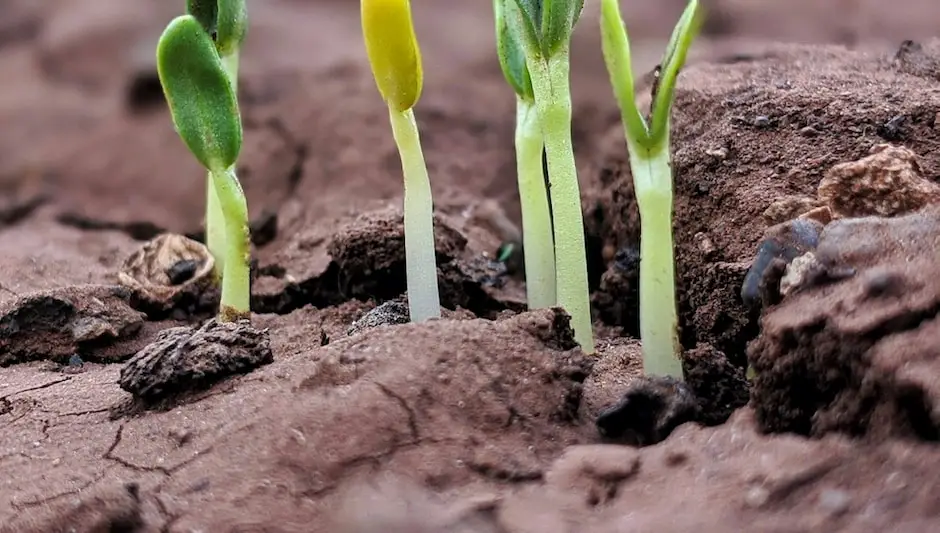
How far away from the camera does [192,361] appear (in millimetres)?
1151

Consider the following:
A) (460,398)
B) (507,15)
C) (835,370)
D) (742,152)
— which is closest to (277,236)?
(507,15)

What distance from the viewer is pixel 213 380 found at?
3.79ft

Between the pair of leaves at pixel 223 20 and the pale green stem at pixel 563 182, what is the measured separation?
79 cm

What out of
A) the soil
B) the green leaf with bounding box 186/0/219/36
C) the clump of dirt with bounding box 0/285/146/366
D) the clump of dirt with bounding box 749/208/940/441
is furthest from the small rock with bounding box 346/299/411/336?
the green leaf with bounding box 186/0/219/36

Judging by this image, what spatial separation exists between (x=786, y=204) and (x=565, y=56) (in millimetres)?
428

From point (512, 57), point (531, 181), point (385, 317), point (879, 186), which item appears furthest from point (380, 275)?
point (879, 186)

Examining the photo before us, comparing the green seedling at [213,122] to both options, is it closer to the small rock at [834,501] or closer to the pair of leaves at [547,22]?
the pair of leaves at [547,22]

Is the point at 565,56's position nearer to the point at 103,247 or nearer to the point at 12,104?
the point at 103,247

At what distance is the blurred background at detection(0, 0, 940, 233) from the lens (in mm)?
2984

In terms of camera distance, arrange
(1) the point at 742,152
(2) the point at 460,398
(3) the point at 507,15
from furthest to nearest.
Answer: (1) the point at 742,152, (3) the point at 507,15, (2) the point at 460,398

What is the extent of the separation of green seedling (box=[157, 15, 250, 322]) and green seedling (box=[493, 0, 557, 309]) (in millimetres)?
502

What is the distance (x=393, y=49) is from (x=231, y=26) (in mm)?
662

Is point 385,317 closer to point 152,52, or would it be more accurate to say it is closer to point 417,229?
point 417,229

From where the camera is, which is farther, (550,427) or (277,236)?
(277,236)
